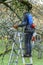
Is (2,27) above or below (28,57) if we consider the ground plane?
above

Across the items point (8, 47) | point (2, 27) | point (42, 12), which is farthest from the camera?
point (42, 12)

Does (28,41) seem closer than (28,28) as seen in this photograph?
No

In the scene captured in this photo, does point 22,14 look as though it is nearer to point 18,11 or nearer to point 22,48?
point 18,11

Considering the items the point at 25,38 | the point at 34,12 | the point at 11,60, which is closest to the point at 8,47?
the point at 11,60

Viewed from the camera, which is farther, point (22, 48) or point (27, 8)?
point (22, 48)

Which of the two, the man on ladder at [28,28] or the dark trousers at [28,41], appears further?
the dark trousers at [28,41]

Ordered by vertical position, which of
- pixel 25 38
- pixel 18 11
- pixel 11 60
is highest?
pixel 18 11

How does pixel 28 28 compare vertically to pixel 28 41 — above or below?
above

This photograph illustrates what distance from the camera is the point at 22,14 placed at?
679 centimetres

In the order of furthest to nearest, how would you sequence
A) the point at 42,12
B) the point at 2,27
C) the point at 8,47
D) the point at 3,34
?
the point at 42,12 → the point at 8,47 → the point at 3,34 → the point at 2,27

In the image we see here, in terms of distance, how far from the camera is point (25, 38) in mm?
6484

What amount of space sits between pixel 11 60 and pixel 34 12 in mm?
1306

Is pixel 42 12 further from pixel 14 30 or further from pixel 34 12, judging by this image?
pixel 14 30

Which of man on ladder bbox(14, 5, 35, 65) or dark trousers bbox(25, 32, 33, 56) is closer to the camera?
man on ladder bbox(14, 5, 35, 65)
